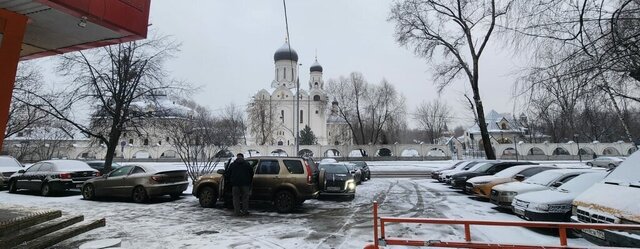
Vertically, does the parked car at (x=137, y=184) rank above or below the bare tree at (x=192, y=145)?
below

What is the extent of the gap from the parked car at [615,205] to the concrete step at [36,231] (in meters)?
9.81

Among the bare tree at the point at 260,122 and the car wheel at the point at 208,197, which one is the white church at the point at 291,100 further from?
the car wheel at the point at 208,197

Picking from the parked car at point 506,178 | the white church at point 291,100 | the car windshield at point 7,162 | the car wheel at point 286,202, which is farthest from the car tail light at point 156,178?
the white church at point 291,100

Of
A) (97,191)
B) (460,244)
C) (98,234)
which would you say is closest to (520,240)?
(460,244)

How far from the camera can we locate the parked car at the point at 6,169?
1902 cm

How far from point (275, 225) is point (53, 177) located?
11.9 meters

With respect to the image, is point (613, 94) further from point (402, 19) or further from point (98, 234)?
point (402, 19)

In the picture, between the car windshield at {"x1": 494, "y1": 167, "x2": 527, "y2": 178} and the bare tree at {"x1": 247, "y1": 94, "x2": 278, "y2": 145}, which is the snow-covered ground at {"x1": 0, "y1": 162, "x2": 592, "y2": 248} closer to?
the car windshield at {"x1": 494, "y1": 167, "x2": 527, "y2": 178}

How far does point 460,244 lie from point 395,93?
51.2 metres

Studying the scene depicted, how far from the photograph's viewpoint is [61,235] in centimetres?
770

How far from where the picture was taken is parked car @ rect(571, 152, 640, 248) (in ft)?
18.2

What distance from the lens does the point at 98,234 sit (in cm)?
848

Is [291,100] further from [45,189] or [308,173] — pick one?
[308,173]

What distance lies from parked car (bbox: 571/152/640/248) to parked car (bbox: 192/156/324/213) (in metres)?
6.83
